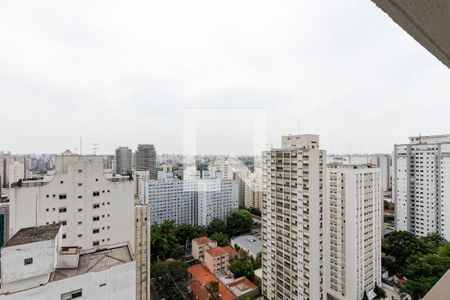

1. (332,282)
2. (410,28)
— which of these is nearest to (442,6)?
(410,28)

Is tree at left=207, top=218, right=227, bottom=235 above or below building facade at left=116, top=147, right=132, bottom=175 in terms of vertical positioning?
below

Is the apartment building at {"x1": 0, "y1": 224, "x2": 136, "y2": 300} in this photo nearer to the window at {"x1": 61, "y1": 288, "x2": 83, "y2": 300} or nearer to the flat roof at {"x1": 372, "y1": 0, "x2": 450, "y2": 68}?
the window at {"x1": 61, "y1": 288, "x2": 83, "y2": 300}

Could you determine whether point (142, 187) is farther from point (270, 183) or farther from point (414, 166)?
point (414, 166)

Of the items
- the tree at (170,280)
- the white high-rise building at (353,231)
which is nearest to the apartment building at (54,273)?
the tree at (170,280)

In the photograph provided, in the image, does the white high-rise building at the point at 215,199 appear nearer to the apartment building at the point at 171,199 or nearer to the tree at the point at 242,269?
the apartment building at the point at 171,199

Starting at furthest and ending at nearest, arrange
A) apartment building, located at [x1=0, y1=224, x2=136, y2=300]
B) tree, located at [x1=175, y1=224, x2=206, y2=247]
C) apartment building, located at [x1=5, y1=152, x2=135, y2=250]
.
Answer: tree, located at [x1=175, y1=224, x2=206, y2=247] < apartment building, located at [x1=5, y1=152, x2=135, y2=250] < apartment building, located at [x1=0, y1=224, x2=136, y2=300]

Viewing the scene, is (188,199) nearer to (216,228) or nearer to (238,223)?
(216,228)

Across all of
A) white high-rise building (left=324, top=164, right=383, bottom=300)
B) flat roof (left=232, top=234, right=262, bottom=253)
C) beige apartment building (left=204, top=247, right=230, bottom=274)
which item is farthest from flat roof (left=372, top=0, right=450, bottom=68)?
flat roof (left=232, top=234, right=262, bottom=253)
